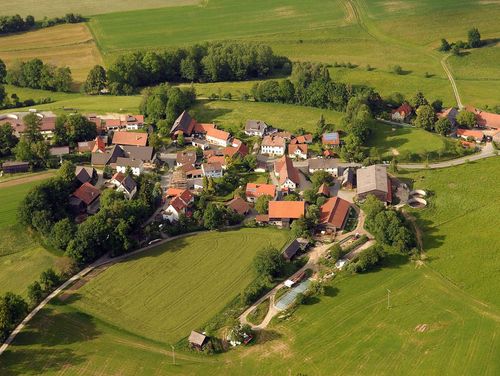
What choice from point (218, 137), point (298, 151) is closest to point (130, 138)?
point (218, 137)

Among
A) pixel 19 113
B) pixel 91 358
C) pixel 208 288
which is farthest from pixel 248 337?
pixel 19 113

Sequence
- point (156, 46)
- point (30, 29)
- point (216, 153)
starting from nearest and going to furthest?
point (216, 153), point (156, 46), point (30, 29)

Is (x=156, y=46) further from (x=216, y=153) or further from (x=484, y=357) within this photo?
(x=484, y=357)

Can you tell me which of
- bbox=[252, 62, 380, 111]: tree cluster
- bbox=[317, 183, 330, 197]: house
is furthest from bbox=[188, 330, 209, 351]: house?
bbox=[252, 62, 380, 111]: tree cluster

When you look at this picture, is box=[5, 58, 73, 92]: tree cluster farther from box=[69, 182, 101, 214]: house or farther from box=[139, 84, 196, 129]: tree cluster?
box=[69, 182, 101, 214]: house

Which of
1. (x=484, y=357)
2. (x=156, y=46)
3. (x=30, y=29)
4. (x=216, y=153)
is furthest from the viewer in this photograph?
(x=30, y=29)

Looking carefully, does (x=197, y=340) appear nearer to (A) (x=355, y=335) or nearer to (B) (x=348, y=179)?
(A) (x=355, y=335)
